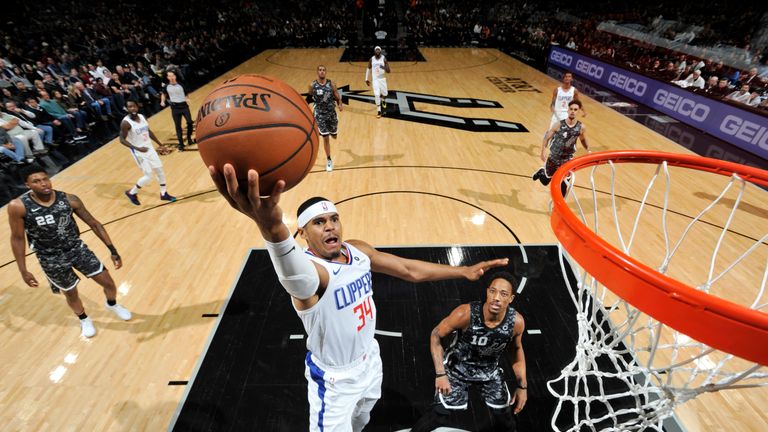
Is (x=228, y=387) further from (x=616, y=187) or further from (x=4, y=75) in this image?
(x=4, y=75)

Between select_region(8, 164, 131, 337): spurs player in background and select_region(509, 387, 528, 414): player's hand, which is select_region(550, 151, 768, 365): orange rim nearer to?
select_region(509, 387, 528, 414): player's hand

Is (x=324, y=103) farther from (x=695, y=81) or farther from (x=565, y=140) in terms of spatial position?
(x=695, y=81)

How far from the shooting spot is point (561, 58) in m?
17.1

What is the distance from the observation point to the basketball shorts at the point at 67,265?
→ 3637mm

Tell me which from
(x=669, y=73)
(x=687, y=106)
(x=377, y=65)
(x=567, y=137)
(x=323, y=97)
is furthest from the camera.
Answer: (x=669, y=73)

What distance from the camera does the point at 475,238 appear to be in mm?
5605

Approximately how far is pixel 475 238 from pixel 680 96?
923cm

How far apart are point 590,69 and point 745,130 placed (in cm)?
712

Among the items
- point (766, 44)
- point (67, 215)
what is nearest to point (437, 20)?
point (766, 44)

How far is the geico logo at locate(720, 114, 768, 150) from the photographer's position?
842cm

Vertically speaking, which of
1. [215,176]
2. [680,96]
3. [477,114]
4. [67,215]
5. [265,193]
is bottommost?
[477,114]

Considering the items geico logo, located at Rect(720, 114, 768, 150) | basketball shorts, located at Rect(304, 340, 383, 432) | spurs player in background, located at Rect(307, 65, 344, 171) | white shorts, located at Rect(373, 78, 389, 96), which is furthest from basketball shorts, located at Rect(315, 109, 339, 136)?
geico logo, located at Rect(720, 114, 768, 150)

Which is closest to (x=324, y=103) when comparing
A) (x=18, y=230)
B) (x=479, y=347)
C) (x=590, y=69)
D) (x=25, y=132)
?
(x=18, y=230)

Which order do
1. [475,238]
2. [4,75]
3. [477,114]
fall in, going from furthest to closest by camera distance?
1. [477,114]
2. [4,75]
3. [475,238]
